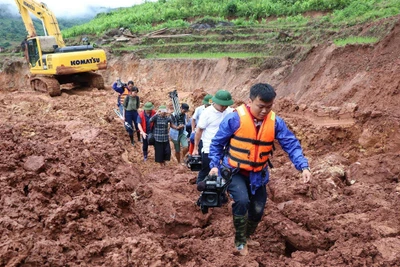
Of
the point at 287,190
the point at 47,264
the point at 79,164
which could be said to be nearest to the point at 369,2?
the point at 287,190

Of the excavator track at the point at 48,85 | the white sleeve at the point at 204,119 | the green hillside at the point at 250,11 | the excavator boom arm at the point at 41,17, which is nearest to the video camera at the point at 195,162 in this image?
the white sleeve at the point at 204,119

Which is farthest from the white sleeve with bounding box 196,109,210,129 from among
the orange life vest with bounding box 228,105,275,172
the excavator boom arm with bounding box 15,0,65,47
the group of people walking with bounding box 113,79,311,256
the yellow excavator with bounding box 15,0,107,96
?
the excavator boom arm with bounding box 15,0,65,47

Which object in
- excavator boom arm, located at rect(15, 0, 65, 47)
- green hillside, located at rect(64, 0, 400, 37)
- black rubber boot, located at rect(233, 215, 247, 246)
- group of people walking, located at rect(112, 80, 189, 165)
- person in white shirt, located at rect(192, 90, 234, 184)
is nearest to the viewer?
black rubber boot, located at rect(233, 215, 247, 246)

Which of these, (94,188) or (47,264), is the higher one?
(47,264)

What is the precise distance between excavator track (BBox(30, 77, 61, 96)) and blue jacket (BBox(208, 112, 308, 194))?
13.3 metres

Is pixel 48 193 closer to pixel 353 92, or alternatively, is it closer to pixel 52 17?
pixel 353 92

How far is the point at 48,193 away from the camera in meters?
4.43

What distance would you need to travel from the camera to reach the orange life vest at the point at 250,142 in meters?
3.73

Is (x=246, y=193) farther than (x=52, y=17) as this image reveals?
No

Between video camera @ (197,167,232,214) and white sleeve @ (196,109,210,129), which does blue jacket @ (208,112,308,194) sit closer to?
video camera @ (197,167,232,214)

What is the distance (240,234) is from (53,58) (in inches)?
526

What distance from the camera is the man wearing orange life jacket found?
12.2 ft

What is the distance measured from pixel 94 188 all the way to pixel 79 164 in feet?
1.83

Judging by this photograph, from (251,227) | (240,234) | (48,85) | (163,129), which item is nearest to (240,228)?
(240,234)
